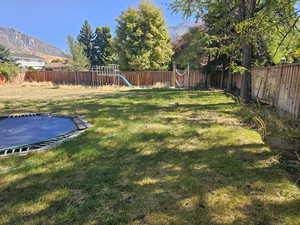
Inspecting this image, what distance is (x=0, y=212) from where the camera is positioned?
54.7 inches

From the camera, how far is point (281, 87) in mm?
4152

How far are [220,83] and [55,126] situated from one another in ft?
34.4

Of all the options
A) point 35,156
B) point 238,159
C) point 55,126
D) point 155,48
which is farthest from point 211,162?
point 155,48

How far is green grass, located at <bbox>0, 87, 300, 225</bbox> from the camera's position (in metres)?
1.32

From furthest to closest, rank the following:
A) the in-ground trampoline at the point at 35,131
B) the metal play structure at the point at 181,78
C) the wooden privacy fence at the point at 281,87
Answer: the metal play structure at the point at 181,78
the wooden privacy fence at the point at 281,87
the in-ground trampoline at the point at 35,131

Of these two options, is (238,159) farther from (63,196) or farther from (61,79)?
(61,79)

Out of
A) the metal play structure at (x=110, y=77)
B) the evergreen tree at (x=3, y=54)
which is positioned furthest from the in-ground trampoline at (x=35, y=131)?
the evergreen tree at (x=3, y=54)

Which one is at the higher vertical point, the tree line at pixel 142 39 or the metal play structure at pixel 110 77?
the tree line at pixel 142 39

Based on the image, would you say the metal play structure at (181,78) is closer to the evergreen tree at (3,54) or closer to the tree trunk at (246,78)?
the tree trunk at (246,78)

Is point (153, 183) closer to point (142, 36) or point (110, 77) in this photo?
point (110, 77)

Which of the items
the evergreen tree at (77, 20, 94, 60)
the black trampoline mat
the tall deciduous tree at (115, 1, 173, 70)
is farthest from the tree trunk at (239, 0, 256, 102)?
the evergreen tree at (77, 20, 94, 60)

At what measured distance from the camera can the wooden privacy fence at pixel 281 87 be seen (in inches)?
135

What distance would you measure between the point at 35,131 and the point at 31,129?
0.21 meters

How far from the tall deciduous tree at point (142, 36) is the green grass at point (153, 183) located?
15459 mm
